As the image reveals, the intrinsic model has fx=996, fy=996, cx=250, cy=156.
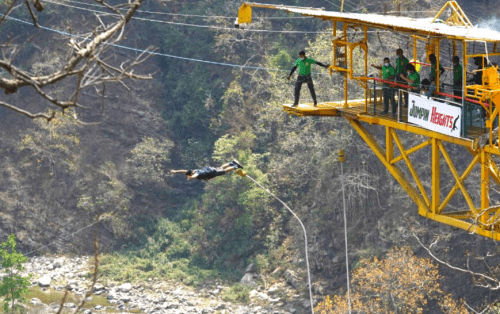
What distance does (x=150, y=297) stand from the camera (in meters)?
30.8

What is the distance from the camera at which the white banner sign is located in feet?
48.9

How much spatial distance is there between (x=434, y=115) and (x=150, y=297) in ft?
56.5

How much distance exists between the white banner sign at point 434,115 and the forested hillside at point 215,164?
37.5 feet

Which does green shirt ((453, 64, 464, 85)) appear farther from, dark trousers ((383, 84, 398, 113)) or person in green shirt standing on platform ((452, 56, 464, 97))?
dark trousers ((383, 84, 398, 113))

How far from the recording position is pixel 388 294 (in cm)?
2639

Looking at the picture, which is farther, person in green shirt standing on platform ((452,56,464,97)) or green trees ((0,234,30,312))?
green trees ((0,234,30,312))

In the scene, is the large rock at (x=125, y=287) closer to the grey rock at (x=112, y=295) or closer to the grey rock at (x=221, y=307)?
the grey rock at (x=112, y=295)

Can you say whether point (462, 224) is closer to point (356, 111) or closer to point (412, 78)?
point (412, 78)

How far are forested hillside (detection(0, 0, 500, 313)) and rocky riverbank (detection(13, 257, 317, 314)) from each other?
0.54 m

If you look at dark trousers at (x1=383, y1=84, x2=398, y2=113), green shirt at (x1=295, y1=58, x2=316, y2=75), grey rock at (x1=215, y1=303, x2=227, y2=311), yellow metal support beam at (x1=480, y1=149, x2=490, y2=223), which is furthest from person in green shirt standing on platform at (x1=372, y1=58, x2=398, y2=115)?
grey rock at (x1=215, y1=303, x2=227, y2=311)

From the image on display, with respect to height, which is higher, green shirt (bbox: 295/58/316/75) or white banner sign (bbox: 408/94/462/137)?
green shirt (bbox: 295/58/316/75)

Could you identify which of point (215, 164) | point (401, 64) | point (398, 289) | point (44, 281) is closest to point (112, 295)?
point (44, 281)

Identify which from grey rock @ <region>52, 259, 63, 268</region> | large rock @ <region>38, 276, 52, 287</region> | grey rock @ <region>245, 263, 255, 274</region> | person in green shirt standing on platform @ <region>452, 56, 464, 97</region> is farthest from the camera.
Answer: grey rock @ <region>52, 259, 63, 268</region>


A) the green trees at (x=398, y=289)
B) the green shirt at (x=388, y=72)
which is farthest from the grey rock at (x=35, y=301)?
the green shirt at (x=388, y=72)
